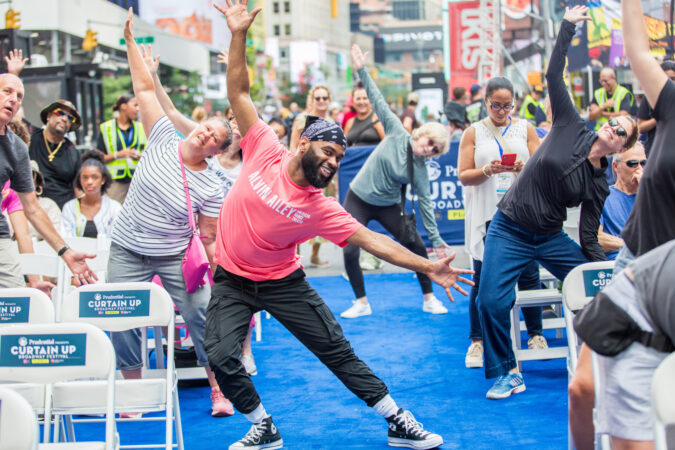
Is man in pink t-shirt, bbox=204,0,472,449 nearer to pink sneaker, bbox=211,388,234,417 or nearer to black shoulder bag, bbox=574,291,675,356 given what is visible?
pink sneaker, bbox=211,388,234,417

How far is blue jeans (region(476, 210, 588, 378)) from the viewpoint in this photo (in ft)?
16.2

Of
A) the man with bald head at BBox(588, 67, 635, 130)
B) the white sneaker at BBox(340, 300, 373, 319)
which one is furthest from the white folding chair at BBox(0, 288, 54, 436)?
the man with bald head at BBox(588, 67, 635, 130)

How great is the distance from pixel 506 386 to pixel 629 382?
2744mm

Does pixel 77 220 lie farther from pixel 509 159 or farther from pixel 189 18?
pixel 189 18

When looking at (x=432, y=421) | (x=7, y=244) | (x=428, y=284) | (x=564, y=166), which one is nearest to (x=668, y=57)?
(x=428, y=284)

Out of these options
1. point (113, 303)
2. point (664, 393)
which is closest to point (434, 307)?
point (113, 303)

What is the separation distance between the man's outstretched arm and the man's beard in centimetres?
34

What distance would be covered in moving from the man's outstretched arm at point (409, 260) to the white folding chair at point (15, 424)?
1.93 metres

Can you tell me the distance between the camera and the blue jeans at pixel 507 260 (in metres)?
4.93

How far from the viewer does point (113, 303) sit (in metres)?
4.22

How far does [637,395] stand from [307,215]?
1937 millimetres

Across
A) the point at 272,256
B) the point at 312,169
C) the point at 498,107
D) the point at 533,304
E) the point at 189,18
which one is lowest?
the point at 533,304

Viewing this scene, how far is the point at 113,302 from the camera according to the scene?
4.22 meters

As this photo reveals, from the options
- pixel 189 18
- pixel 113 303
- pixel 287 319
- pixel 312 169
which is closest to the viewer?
pixel 312 169
